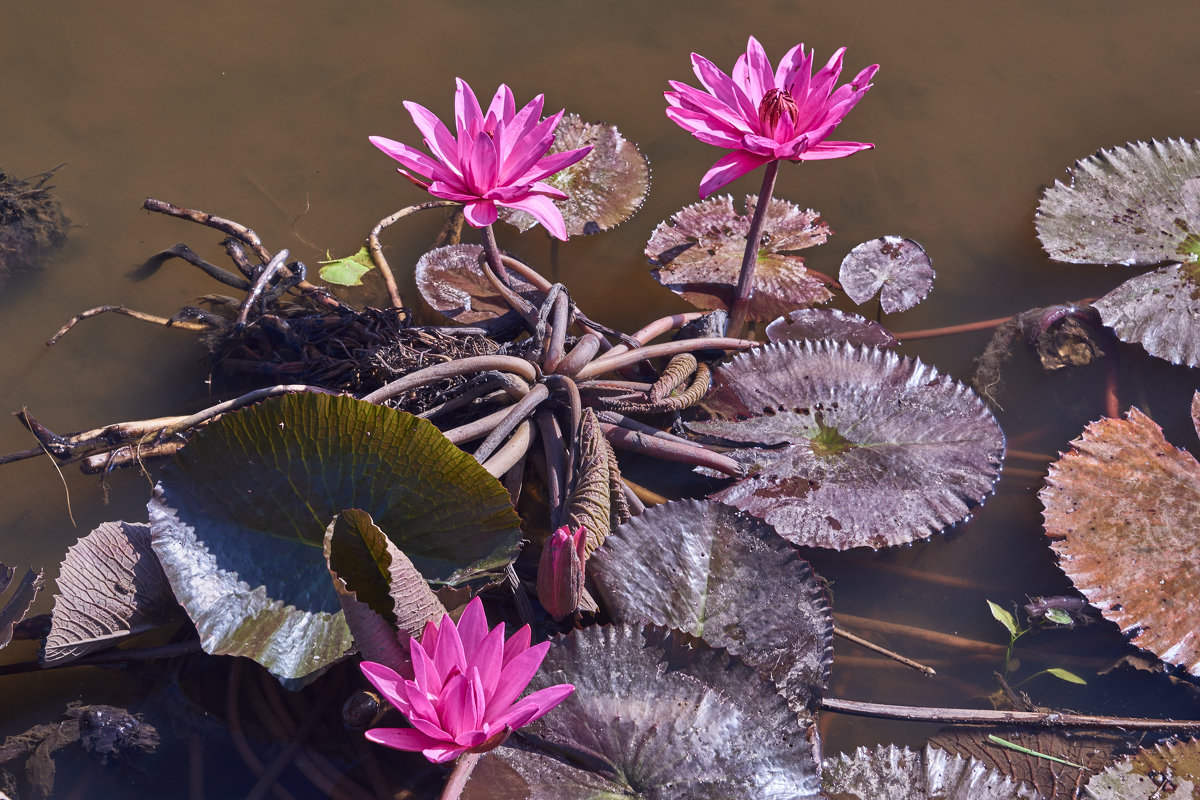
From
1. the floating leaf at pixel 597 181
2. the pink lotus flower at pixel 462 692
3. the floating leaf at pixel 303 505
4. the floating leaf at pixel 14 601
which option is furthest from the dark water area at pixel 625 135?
the pink lotus flower at pixel 462 692

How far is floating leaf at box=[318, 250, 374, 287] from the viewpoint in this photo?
2.71 metres

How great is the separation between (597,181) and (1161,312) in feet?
6.61

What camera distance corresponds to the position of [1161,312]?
8.78 feet

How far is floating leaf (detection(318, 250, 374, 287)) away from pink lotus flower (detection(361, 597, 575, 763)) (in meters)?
1.60

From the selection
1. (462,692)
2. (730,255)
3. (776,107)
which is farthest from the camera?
(730,255)

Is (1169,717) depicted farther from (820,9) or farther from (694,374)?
(820,9)

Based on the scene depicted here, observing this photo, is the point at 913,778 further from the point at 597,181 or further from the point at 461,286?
the point at 597,181

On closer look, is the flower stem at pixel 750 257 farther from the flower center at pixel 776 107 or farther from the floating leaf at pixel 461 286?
the floating leaf at pixel 461 286

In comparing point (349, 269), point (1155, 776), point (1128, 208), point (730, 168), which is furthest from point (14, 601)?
point (1128, 208)

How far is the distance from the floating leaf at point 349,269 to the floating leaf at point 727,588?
1.39 meters

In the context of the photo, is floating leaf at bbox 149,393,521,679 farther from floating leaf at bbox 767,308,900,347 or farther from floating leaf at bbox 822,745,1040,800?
floating leaf at bbox 767,308,900,347

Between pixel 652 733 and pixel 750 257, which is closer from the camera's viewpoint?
pixel 652 733

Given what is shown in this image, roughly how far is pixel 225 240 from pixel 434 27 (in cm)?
154

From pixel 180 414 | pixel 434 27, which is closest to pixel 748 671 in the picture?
pixel 180 414
